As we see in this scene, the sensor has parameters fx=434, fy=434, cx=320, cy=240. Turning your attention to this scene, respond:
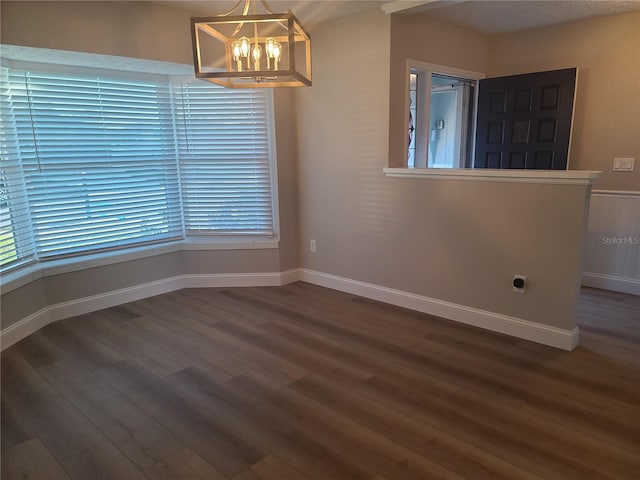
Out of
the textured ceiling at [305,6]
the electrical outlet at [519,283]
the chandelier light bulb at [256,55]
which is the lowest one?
the electrical outlet at [519,283]

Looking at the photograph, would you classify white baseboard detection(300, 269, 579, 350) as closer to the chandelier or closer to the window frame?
the window frame

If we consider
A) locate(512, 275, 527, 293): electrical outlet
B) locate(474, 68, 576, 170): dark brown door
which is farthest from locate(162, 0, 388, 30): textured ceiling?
locate(512, 275, 527, 293): electrical outlet

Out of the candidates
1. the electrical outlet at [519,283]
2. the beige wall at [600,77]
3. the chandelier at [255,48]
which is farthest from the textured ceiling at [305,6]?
the electrical outlet at [519,283]

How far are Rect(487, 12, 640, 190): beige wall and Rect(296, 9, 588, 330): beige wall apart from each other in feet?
1.88

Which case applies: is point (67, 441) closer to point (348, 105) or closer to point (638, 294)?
point (348, 105)

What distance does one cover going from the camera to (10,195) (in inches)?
128

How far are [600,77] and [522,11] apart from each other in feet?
3.30

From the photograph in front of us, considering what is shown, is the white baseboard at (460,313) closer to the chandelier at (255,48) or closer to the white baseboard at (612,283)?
the white baseboard at (612,283)

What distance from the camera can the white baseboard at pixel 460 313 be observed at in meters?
2.96

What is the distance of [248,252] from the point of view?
4.32 m

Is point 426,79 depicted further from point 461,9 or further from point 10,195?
point 10,195

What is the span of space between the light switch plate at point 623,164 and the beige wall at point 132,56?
3.01 meters

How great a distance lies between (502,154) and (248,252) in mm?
2809

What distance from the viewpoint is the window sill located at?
3.21 m
